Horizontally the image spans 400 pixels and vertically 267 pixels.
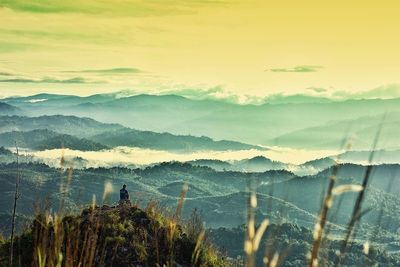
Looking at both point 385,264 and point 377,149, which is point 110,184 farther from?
point 385,264

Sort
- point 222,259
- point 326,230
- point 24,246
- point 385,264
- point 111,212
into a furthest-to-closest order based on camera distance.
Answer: point 385,264 < point 111,212 < point 222,259 < point 24,246 < point 326,230

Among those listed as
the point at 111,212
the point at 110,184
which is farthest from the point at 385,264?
the point at 110,184

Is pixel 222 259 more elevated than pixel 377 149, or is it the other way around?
pixel 377 149

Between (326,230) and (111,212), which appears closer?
(326,230)

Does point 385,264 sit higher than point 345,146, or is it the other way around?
point 345,146

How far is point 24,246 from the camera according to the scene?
1631 cm

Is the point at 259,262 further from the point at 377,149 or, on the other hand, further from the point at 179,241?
the point at 377,149

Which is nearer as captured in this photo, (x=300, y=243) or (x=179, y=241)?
(x=179, y=241)

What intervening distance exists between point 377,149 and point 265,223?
0.72 meters

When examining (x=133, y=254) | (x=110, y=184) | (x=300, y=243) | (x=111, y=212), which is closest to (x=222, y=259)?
(x=133, y=254)

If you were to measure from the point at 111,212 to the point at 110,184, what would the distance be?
1636cm

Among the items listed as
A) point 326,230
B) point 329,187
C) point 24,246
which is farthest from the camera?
point 24,246

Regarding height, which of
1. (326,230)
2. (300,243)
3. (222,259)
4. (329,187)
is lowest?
(300,243)

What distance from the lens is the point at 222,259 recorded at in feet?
59.0
